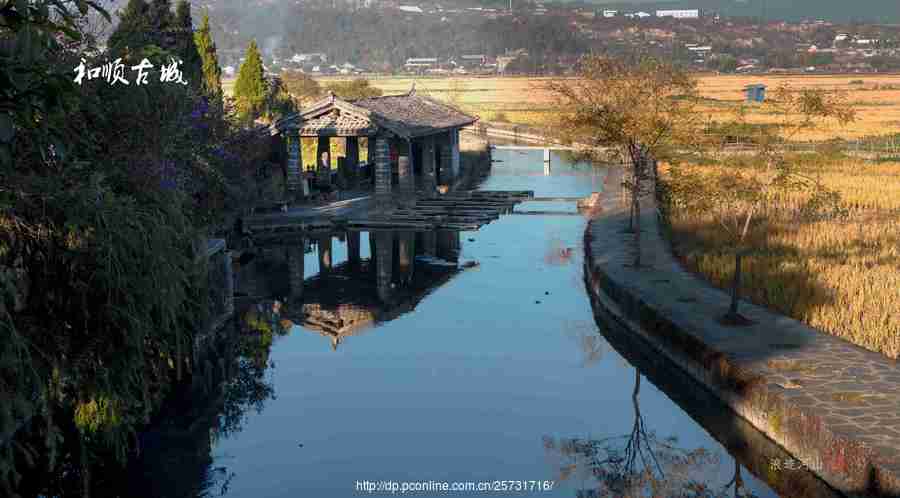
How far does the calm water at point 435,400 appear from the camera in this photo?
1426 centimetres

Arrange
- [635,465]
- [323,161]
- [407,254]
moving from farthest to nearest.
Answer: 1. [323,161]
2. [407,254]
3. [635,465]

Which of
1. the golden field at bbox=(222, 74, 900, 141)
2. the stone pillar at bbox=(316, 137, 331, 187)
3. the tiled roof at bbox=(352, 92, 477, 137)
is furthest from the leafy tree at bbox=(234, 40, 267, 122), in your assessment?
the golden field at bbox=(222, 74, 900, 141)

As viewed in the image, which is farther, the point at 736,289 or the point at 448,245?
the point at 448,245

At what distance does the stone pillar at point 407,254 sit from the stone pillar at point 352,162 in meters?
8.95

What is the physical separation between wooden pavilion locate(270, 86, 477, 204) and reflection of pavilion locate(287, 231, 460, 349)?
4.43m

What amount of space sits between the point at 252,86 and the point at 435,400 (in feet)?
134

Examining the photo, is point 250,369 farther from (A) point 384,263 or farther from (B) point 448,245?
(B) point 448,245

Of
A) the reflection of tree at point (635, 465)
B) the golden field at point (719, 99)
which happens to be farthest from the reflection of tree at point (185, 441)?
the golden field at point (719, 99)

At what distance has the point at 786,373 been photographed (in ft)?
49.5

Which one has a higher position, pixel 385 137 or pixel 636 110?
pixel 636 110

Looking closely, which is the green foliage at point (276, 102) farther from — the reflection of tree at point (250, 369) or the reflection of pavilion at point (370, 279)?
the reflection of tree at point (250, 369)

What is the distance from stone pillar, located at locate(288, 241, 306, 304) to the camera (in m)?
25.6

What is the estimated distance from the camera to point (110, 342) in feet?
33.4

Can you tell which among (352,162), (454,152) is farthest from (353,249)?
(454,152)
